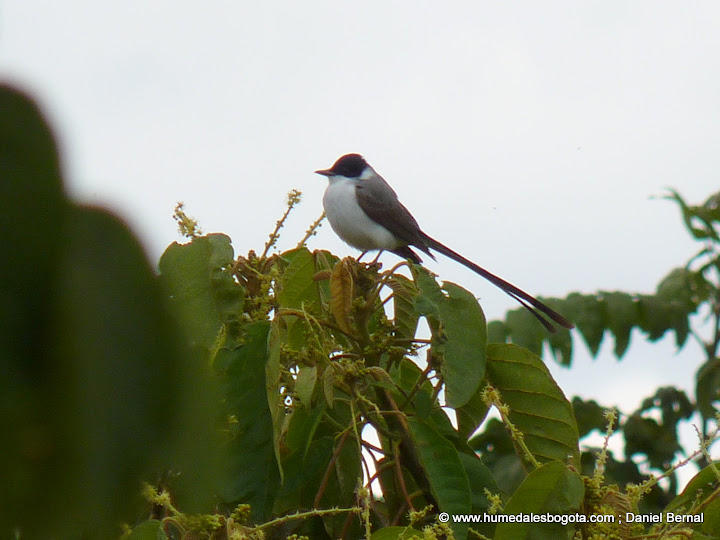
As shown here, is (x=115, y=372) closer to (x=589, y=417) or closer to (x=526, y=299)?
(x=526, y=299)

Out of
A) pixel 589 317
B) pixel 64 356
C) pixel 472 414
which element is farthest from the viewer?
pixel 589 317

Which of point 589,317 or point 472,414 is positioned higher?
point 589,317

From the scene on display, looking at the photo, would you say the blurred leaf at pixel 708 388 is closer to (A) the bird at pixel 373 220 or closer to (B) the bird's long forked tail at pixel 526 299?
(B) the bird's long forked tail at pixel 526 299

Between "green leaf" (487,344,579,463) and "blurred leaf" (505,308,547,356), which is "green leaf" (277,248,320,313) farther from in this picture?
"blurred leaf" (505,308,547,356)

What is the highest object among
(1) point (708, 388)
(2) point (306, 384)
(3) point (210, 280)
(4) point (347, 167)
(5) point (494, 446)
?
(4) point (347, 167)

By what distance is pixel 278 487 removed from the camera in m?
2.20

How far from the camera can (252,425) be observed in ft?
7.18

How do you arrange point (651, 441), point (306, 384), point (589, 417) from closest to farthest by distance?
point (306, 384) < point (589, 417) < point (651, 441)

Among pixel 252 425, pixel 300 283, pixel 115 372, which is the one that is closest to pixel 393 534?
pixel 252 425

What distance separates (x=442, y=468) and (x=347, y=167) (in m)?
4.57

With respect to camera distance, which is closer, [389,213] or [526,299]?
[526,299]

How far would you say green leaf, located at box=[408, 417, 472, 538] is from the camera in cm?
221

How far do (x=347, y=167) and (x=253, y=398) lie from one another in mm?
4553

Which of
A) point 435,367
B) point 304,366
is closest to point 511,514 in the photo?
point 435,367
